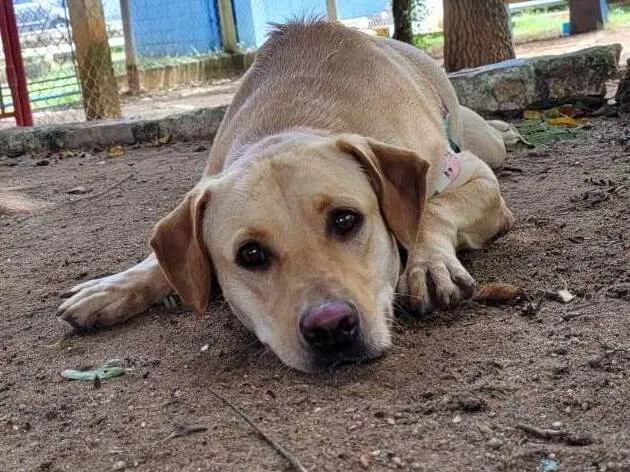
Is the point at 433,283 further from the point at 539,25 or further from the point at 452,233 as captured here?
the point at 539,25

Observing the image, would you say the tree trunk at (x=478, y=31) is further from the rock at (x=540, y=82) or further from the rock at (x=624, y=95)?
the rock at (x=624, y=95)

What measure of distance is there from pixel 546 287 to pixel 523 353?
58 centimetres

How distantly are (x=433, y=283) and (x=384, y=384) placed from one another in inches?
24.8

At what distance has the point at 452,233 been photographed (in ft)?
10.6

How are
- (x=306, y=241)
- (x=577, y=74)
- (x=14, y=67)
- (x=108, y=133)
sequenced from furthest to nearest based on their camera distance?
(x=14, y=67), (x=108, y=133), (x=577, y=74), (x=306, y=241)

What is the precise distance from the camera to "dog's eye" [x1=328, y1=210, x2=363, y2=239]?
2.60 meters

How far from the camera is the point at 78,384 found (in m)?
2.67

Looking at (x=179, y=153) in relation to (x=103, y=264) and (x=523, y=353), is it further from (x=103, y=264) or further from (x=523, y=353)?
(x=523, y=353)

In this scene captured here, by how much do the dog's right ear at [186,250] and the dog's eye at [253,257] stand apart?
0.69ft

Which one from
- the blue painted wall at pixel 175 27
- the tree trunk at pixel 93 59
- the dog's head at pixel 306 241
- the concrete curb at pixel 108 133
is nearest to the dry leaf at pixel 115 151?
the concrete curb at pixel 108 133

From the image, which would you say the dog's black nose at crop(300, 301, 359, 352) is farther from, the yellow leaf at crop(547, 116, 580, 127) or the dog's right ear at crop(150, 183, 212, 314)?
the yellow leaf at crop(547, 116, 580, 127)

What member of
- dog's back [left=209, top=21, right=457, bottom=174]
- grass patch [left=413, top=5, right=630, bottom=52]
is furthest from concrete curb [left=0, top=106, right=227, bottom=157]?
grass patch [left=413, top=5, right=630, bottom=52]

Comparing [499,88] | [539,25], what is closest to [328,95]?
[499,88]

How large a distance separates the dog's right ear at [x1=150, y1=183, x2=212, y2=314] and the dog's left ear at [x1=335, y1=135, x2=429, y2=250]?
1.74 feet
